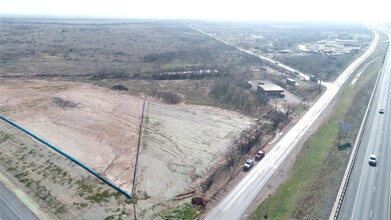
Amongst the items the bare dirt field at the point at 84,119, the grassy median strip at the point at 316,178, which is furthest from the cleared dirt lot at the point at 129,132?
the grassy median strip at the point at 316,178

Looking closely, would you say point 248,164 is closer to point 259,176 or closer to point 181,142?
point 259,176

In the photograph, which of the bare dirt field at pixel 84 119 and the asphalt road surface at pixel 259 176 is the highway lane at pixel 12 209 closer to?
the bare dirt field at pixel 84 119

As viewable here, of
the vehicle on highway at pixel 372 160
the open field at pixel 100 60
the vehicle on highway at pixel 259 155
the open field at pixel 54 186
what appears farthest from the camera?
the open field at pixel 100 60

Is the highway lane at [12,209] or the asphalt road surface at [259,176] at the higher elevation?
the asphalt road surface at [259,176]

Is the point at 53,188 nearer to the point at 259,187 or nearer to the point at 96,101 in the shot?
the point at 259,187

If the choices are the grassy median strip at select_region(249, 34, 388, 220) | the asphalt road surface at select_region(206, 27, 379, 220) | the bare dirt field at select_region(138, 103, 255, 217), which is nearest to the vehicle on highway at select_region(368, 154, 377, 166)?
the grassy median strip at select_region(249, 34, 388, 220)
